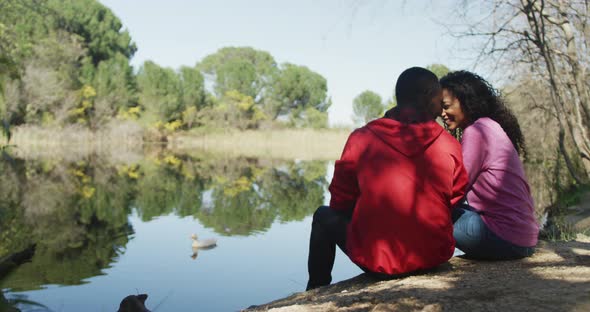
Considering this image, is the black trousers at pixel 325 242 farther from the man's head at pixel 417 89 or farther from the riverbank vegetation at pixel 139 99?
the riverbank vegetation at pixel 139 99

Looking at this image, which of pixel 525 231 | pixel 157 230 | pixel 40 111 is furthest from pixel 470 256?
pixel 40 111

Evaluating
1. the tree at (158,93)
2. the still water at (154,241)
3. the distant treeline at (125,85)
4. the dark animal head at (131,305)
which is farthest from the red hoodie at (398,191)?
the tree at (158,93)

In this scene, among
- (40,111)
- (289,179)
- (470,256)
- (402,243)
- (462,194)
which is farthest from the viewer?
(40,111)

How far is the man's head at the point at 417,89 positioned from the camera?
2227mm

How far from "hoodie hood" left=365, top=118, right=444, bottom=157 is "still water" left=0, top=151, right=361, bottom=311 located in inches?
61.1

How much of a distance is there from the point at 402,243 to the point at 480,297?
39cm

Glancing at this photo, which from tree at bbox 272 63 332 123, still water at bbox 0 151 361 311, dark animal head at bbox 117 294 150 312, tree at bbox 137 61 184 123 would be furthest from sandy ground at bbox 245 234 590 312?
tree at bbox 272 63 332 123

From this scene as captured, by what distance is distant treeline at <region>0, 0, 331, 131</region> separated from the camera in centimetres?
2822

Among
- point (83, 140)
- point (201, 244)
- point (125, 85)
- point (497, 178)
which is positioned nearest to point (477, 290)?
point (497, 178)

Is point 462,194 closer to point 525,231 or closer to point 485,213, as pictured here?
point 485,213

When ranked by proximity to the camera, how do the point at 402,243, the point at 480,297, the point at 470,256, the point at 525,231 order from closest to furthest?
the point at 480,297, the point at 402,243, the point at 525,231, the point at 470,256

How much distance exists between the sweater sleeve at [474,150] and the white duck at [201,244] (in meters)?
3.72

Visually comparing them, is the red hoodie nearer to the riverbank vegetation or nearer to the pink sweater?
the pink sweater

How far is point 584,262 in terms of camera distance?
8.18 ft
